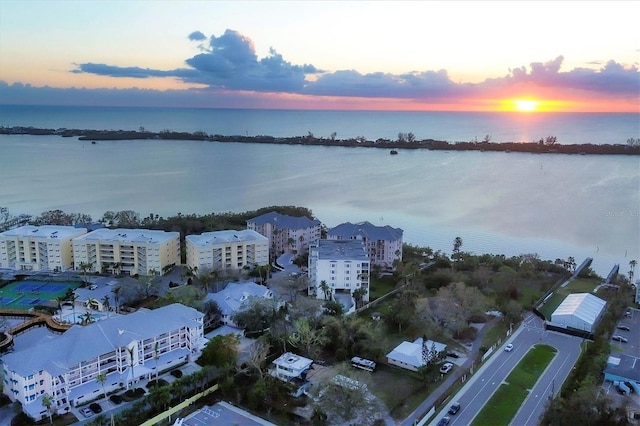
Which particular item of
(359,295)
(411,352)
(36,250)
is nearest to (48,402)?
(411,352)

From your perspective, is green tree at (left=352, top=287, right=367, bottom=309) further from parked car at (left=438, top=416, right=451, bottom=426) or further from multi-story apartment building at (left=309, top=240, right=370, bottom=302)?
parked car at (left=438, top=416, right=451, bottom=426)

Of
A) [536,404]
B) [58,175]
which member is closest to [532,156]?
[58,175]

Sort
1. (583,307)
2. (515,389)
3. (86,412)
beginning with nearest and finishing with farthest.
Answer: (86,412)
(515,389)
(583,307)

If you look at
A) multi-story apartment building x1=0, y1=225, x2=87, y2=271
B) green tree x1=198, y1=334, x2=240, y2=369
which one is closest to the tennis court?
multi-story apartment building x1=0, y1=225, x2=87, y2=271

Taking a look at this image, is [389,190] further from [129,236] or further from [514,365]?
[514,365]

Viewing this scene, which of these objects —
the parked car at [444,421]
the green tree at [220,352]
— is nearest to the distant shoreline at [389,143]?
the green tree at [220,352]

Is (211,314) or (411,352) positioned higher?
(211,314)
